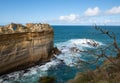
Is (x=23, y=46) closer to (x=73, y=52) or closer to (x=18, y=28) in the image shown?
(x=18, y=28)

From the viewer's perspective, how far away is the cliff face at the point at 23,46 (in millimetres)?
21886

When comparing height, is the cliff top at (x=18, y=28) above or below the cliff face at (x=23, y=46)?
above

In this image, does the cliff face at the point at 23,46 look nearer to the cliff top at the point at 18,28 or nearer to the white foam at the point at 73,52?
the cliff top at the point at 18,28

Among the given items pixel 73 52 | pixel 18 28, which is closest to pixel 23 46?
pixel 18 28

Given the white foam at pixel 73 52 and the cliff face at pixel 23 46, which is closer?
the white foam at pixel 73 52

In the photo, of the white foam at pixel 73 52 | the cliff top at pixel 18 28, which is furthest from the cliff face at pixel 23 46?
the white foam at pixel 73 52

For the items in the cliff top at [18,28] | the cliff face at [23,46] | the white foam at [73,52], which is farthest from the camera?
the cliff top at [18,28]

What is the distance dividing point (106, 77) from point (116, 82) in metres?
0.91

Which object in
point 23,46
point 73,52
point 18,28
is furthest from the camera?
point 18,28

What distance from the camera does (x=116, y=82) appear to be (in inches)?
394

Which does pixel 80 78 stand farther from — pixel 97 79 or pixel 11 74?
pixel 11 74

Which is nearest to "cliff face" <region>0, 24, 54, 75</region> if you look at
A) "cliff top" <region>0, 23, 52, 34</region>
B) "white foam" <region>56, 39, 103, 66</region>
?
"cliff top" <region>0, 23, 52, 34</region>

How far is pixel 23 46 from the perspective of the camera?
24859 millimetres

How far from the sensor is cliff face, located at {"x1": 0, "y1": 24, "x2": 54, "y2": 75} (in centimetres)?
2189
